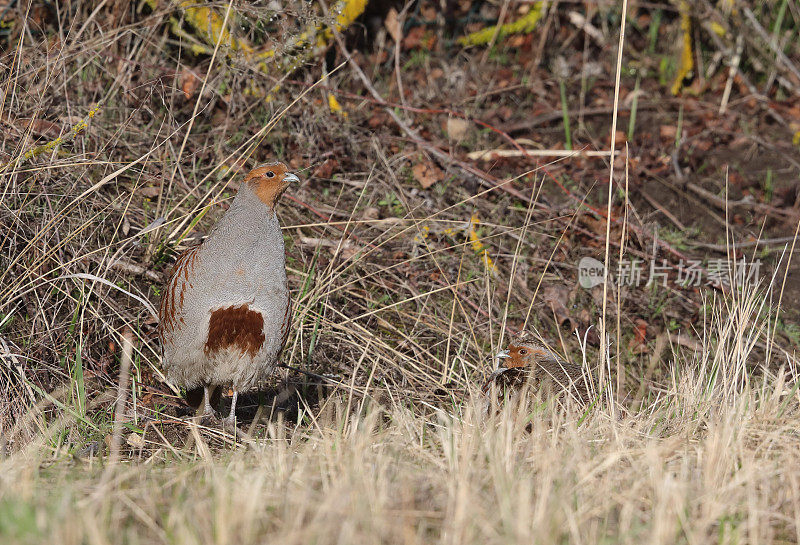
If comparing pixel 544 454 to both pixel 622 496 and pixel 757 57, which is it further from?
pixel 757 57

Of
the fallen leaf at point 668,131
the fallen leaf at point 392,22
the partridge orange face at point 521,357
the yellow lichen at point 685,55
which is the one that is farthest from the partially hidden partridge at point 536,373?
the yellow lichen at point 685,55

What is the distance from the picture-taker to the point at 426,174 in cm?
582

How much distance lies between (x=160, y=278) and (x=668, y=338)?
2702mm

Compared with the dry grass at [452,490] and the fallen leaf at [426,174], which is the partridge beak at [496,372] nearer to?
the dry grass at [452,490]

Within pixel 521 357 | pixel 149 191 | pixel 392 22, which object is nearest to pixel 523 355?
pixel 521 357

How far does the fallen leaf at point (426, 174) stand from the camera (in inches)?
227

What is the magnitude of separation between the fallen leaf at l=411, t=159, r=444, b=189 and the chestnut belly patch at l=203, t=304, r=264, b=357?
2.34 metres

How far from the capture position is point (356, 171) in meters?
5.80

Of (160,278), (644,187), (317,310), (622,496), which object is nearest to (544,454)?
(622,496)

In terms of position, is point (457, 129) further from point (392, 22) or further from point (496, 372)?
point (496, 372)

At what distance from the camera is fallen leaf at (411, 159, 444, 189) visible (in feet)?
18.9

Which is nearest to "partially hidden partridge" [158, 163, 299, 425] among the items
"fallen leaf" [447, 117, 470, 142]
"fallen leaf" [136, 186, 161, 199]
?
"fallen leaf" [136, 186, 161, 199]

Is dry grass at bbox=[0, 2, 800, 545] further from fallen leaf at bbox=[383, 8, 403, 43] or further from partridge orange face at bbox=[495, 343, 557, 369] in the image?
fallen leaf at bbox=[383, 8, 403, 43]

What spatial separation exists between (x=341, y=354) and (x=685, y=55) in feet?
13.9
